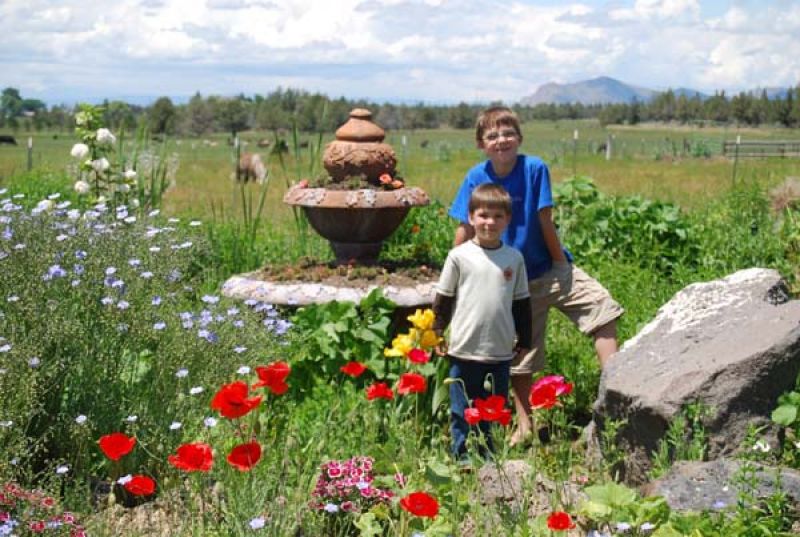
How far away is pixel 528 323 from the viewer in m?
4.38

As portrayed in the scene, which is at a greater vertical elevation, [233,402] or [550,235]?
[550,235]

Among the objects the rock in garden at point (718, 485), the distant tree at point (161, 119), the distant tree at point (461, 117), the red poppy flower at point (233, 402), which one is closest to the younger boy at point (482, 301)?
the rock in garden at point (718, 485)

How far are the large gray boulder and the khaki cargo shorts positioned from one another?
398 mm

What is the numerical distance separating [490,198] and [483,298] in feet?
1.45

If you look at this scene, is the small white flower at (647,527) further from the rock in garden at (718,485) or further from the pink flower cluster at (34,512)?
the pink flower cluster at (34,512)

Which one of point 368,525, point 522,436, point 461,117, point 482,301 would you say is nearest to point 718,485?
point 368,525

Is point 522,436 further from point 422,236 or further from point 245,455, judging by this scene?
point 422,236

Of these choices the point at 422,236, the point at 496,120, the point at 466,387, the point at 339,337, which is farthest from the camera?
the point at 422,236

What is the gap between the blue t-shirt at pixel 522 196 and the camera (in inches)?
182

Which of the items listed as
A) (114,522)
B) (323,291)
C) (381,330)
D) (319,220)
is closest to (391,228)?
(319,220)

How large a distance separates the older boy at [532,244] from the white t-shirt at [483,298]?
0.39m

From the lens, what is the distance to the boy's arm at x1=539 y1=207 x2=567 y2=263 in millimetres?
4648

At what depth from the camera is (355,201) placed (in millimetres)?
6297

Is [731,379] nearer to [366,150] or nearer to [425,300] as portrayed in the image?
[425,300]
